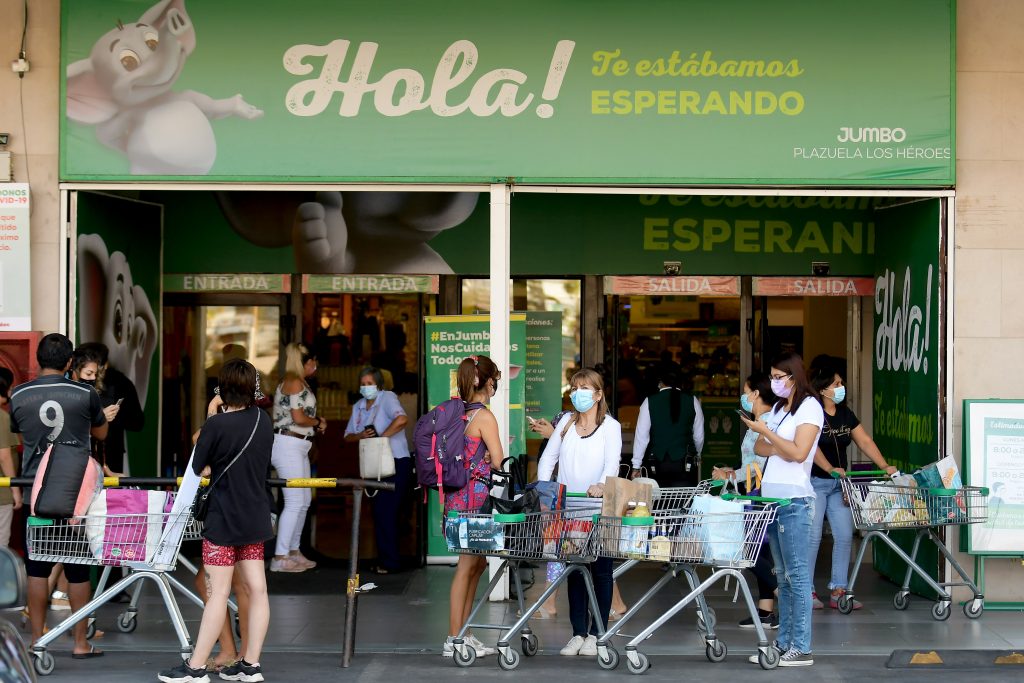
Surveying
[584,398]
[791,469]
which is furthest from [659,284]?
[791,469]

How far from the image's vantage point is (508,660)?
24.9 ft

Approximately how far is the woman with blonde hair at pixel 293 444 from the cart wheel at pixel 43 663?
11.2 feet

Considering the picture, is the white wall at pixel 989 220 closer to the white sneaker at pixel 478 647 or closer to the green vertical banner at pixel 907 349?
the green vertical banner at pixel 907 349

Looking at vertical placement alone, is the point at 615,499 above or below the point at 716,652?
above

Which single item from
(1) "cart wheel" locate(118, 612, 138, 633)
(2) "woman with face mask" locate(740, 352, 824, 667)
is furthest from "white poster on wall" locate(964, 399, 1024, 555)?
(1) "cart wheel" locate(118, 612, 138, 633)

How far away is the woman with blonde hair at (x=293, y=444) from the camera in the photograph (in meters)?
10.9

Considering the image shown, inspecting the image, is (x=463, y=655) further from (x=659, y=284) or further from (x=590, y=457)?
(x=659, y=284)

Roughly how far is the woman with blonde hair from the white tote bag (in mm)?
570

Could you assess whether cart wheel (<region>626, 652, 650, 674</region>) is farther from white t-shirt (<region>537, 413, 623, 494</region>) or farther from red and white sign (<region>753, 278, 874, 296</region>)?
red and white sign (<region>753, 278, 874, 296</region>)

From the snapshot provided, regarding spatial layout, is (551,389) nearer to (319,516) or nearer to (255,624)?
(319,516)

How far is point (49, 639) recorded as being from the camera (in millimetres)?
7324

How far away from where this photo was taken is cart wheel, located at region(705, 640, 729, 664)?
25.6 ft

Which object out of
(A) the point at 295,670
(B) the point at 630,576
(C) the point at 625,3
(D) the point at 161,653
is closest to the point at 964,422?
(B) the point at 630,576

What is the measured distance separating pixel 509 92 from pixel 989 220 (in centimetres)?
357
